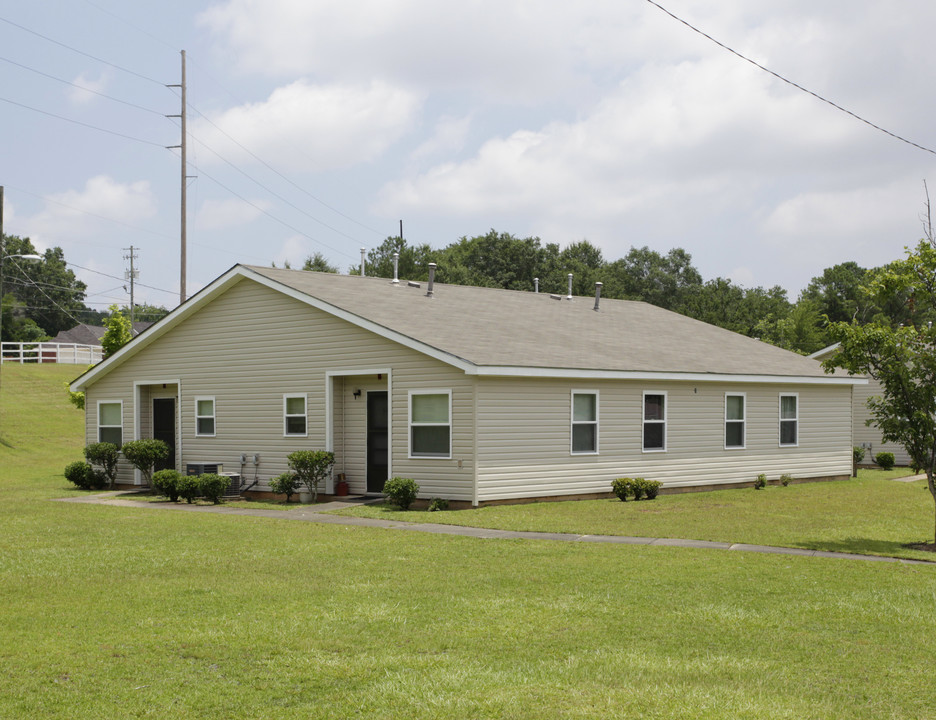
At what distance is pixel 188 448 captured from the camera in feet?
83.7

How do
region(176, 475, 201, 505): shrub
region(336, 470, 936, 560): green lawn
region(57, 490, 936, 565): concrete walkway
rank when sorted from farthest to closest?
region(176, 475, 201, 505): shrub → region(336, 470, 936, 560): green lawn → region(57, 490, 936, 565): concrete walkway

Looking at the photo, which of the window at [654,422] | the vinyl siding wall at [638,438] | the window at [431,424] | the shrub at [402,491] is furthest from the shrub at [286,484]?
the window at [654,422]

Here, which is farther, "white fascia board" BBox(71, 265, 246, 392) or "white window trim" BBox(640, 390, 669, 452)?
"white fascia board" BBox(71, 265, 246, 392)

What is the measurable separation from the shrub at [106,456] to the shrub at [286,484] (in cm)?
659

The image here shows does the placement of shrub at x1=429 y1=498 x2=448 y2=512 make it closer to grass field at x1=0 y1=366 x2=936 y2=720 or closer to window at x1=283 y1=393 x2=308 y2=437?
window at x1=283 y1=393 x2=308 y2=437

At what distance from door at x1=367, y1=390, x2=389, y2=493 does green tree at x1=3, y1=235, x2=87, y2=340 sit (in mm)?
101488

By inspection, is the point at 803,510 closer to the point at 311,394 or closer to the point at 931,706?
the point at 311,394

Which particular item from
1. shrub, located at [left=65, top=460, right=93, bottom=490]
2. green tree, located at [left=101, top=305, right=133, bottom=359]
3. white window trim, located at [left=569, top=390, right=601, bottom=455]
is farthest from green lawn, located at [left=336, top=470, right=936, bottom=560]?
green tree, located at [left=101, top=305, right=133, bottom=359]

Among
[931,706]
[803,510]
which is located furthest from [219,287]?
[931,706]

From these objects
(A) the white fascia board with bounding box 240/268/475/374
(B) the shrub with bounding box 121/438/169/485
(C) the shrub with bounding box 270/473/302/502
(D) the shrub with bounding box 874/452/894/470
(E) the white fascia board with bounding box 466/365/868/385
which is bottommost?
(D) the shrub with bounding box 874/452/894/470

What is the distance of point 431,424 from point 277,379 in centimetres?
484

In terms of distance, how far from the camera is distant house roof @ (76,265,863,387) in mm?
21016

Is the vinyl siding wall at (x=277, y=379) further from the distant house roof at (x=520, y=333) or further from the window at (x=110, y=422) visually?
the window at (x=110, y=422)

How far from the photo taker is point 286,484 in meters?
21.8
